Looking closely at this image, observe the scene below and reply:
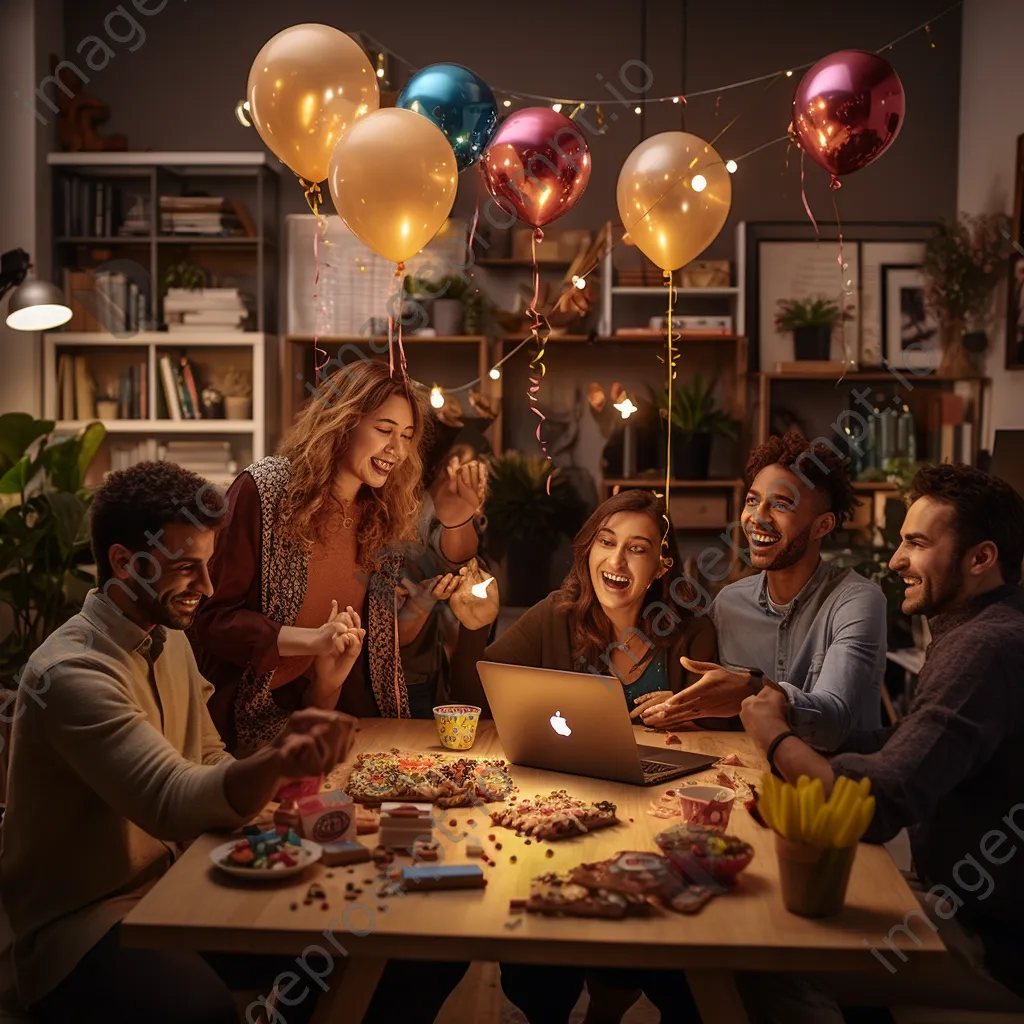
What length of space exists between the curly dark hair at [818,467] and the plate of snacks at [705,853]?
1084mm

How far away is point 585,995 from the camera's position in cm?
294

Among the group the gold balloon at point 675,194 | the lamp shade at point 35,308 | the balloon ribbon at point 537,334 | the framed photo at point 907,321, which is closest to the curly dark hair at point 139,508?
the balloon ribbon at point 537,334

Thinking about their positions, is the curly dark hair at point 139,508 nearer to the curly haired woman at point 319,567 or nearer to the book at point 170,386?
the curly haired woman at point 319,567

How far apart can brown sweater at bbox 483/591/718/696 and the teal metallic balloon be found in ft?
3.64

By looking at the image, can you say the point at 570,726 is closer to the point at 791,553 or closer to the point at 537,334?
the point at 791,553

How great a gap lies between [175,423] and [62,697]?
354 centimetres

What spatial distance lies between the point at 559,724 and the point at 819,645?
723 millimetres

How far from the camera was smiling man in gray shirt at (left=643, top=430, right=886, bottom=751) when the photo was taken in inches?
94.5

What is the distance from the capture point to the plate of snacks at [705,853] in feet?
5.27

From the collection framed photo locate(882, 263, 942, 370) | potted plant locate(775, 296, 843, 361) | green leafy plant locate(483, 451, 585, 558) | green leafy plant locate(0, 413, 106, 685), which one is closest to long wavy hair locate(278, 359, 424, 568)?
green leafy plant locate(0, 413, 106, 685)

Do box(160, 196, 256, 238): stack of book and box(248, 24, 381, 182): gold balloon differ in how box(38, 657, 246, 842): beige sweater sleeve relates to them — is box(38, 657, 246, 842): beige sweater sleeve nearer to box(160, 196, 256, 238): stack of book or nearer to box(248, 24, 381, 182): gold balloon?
box(248, 24, 381, 182): gold balloon

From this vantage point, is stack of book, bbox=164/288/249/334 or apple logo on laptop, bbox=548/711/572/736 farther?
stack of book, bbox=164/288/249/334

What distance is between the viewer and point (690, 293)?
17.1 ft

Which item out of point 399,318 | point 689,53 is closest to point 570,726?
point 399,318
